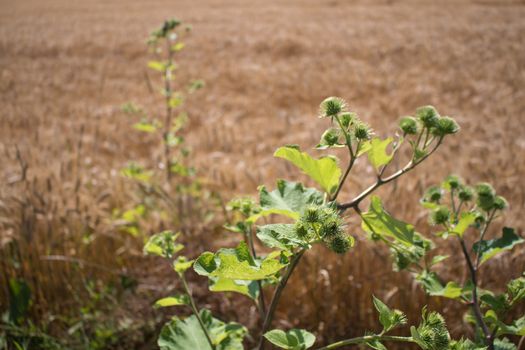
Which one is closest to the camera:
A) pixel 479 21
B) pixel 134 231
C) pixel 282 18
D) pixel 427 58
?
pixel 134 231

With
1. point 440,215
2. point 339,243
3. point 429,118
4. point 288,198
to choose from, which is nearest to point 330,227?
point 339,243

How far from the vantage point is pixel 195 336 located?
3.60 feet

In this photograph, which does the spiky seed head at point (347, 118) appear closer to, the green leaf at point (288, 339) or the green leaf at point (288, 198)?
the green leaf at point (288, 198)

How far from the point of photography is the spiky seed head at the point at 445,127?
87cm

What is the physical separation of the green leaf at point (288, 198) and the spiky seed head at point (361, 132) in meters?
0.19

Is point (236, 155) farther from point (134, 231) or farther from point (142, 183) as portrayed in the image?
point (134, 231)

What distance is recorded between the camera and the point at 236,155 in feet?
12.8

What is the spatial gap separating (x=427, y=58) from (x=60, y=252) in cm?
853

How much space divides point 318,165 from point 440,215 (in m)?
0.45

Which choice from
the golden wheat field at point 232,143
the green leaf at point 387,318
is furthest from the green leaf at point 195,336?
the golden wheat field at point 232,143

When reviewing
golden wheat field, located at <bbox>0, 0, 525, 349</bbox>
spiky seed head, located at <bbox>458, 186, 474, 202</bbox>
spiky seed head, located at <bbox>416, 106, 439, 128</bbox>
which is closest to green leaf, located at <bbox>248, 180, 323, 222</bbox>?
spiky seed head, located at <bbox>416, 106, 439, 128</bbox>

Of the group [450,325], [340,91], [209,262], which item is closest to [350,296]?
[450,325]

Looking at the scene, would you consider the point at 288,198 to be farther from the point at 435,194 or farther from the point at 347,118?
the point at 435,194

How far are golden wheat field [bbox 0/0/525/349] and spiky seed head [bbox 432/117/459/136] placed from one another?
3.75 feet
